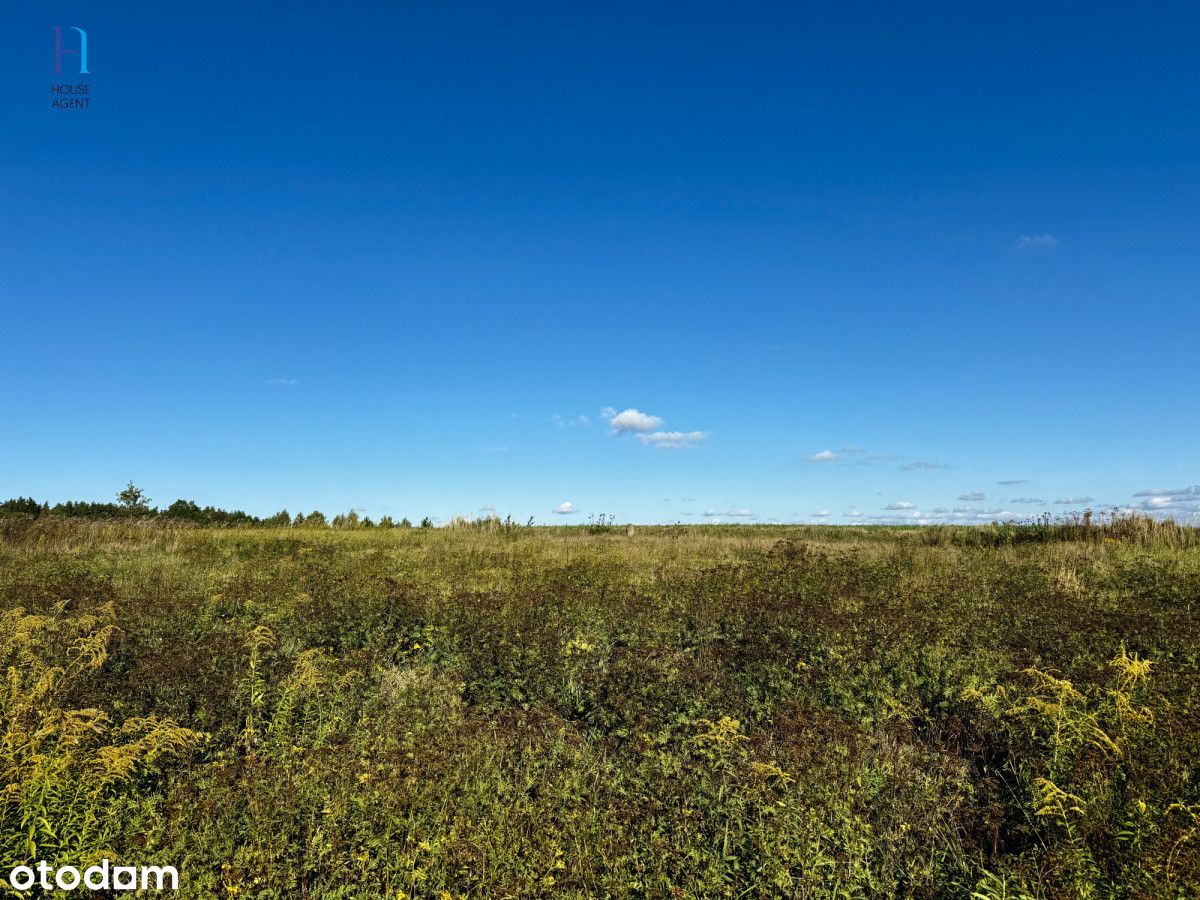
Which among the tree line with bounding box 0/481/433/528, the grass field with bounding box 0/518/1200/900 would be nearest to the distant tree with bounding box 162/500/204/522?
the tree line with bounding box 0/481/433/528

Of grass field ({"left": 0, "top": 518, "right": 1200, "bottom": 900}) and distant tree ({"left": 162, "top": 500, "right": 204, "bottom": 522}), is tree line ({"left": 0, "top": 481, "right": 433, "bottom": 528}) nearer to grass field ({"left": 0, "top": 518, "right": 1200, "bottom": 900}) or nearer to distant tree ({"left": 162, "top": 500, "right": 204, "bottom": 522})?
distant tree ({"left": 162, "top": 500, "right": 204, "bottom": 522})

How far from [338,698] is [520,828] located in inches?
111

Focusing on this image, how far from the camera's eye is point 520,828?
4.55 metres

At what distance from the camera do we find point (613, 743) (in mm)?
6086

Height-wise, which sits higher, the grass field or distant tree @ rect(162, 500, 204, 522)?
distant tree @ rect(162, 500, 204, 522)

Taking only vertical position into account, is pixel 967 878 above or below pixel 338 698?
below

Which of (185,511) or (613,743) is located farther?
(185,511)

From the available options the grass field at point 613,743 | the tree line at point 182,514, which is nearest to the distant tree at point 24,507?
the tree line at point 182,514

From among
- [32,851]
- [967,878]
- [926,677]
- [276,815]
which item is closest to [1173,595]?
[926,677]

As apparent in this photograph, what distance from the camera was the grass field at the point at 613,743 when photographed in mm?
4273

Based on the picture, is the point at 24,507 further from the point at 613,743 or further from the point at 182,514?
the point at 613,743

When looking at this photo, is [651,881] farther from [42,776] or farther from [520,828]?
[42,776]

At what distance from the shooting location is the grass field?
427 cm

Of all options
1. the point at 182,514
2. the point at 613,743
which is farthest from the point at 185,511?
the point at 613,743
